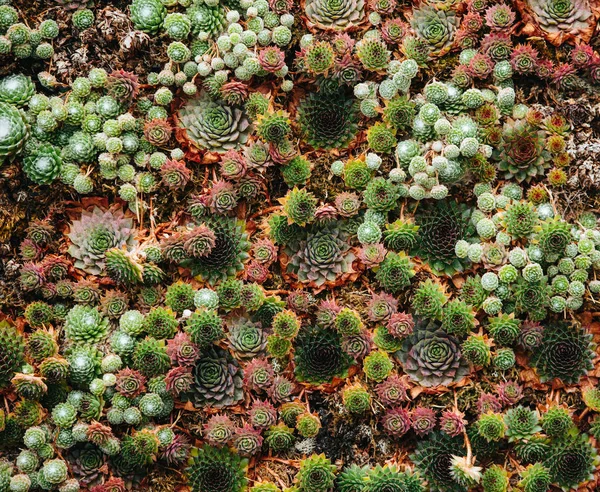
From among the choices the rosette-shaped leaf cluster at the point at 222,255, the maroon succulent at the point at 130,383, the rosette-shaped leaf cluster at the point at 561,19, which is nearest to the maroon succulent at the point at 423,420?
the rosette-shaped leaf cluster at the point at 222,255

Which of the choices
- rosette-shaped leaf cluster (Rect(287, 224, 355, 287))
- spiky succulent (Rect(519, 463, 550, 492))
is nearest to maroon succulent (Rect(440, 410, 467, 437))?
spiky succulent (Rect(519, 463, 550, 492))

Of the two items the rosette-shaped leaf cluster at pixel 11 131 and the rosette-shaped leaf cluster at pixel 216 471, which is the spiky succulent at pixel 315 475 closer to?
the rosette-shaped leaf cluster at pixel 216 471

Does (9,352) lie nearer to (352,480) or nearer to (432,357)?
(352,480)

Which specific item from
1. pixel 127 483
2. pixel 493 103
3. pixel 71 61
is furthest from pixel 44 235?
pixel 493 103

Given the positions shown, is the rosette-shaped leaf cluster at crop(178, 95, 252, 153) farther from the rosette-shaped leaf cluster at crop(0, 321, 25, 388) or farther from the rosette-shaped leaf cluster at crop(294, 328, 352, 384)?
the rosette-shaped leaf cluster at crop(0, 321, 25, 388)

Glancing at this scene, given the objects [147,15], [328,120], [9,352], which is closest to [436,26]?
[328,120]
